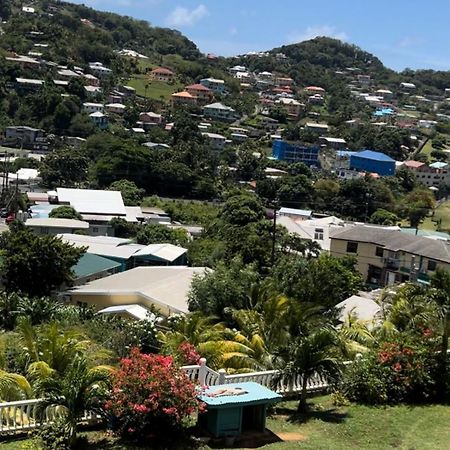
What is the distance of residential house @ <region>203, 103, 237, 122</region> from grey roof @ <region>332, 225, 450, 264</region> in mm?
73154

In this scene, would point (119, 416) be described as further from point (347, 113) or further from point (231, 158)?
point (347, 113)

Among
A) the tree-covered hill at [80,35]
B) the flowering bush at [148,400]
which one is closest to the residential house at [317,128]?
the tree-covered hill at [80,35]

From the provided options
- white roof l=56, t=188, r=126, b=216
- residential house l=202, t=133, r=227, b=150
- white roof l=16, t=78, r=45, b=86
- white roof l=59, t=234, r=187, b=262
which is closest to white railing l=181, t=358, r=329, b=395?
white roof l=59, t=234, r=187, b=262

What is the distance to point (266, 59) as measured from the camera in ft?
613

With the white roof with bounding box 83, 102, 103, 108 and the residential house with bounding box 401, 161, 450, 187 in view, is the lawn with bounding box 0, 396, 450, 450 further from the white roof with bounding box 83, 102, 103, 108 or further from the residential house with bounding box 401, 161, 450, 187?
the white roof with bounding box 83, 102, 103, 108

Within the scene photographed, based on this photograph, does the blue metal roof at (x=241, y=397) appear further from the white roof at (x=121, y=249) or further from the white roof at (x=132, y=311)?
the white roof at (x=121, y=249)

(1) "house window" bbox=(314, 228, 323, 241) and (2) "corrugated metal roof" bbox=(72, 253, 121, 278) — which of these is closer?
(2) "corrugated metal roof" bbox=(72, 253, 121, 278)

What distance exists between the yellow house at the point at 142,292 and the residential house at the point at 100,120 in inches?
2502

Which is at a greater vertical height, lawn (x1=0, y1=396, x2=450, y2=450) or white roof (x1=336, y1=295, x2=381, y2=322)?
lawn (x1=0, y1=396, x2=450, y2=450)

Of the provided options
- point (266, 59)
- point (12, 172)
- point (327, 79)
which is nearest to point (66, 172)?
point (12, 172)

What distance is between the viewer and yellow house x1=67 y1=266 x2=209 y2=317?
20.1 metres

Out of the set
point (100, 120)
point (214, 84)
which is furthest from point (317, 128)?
point (100, 120)

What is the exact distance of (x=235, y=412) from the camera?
855 centimetres

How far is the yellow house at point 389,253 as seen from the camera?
2941 centimetres
